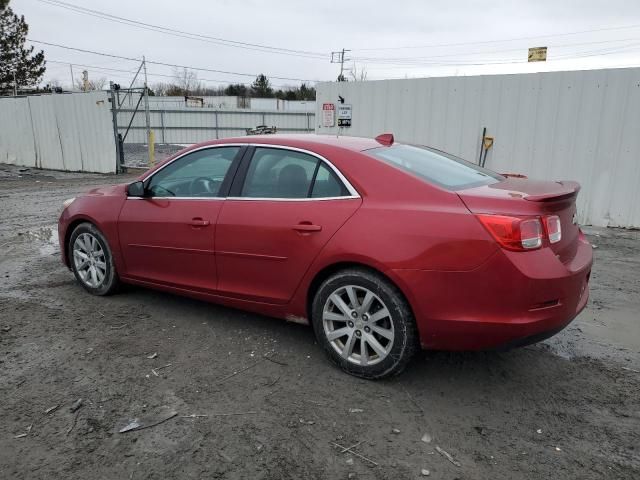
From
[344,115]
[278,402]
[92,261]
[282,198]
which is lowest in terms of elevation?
[278,402]

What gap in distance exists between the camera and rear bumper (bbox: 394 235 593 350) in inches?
114

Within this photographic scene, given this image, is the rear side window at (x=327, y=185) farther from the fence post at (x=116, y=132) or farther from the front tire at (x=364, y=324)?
the fence post at (x=116, y=132)

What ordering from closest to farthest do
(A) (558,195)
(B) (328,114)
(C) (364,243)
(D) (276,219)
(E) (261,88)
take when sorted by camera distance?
(A) (558,195) → (C) (364,243) → (D) (276,219) → (B) (328,114) → (E) (261,88)

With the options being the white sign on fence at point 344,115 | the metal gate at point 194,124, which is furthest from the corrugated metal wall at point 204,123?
the white sign on fence at point 344,115

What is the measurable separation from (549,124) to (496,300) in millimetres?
6334

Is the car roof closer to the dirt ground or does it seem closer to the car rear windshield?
the car rear windshield

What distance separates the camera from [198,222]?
13.5 ft

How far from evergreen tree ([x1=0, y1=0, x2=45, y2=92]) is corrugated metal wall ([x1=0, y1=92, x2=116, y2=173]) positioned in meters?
19.8

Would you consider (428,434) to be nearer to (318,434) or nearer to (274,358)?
(318,434)

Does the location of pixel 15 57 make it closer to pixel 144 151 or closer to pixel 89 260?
pixel 144 151

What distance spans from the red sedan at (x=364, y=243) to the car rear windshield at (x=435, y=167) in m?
0.02

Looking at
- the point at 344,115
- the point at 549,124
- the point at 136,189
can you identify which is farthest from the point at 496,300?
the point at 344,115

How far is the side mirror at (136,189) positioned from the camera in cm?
456

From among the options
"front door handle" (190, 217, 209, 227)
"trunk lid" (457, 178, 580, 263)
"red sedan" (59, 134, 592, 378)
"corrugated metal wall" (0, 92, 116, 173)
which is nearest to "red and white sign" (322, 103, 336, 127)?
"red sedan" (59, 134, 592, 378)
